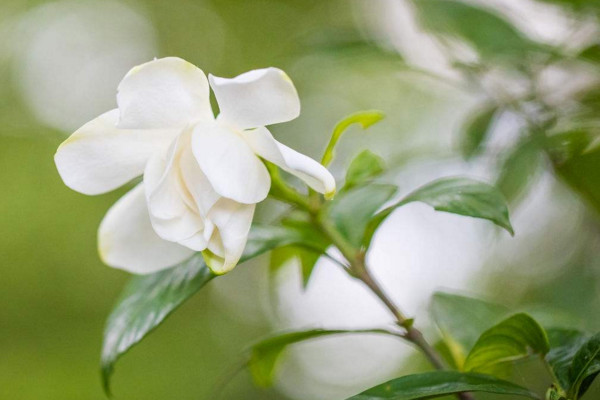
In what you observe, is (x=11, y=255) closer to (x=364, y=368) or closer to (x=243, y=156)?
(x=364, y=368)

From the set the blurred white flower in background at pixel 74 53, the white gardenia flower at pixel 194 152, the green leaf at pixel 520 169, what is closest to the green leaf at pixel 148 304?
the white gardenia flower at pixel 194 152

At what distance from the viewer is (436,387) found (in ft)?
1.88

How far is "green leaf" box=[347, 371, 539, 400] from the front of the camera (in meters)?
0.55

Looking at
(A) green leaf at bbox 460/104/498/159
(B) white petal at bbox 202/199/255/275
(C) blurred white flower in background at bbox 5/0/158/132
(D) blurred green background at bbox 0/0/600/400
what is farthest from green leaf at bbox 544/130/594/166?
(C) blurred white flower in background at bbox 5/0/158/132

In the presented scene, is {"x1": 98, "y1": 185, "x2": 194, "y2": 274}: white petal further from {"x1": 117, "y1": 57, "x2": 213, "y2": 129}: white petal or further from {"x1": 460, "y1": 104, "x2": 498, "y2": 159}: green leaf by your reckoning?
{"x1": 460, "y1": 104, "x2": 498, "y2": 159}: green leaf

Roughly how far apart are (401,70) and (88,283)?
12.5 ft

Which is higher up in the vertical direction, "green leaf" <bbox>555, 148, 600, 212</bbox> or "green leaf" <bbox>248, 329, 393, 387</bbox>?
"green leaf" <bbox>555, 148, 600, 212</bbox>

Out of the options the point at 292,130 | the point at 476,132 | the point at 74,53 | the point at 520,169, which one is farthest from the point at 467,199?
the point at 74,53

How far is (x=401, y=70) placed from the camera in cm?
123

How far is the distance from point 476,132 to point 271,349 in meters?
0.50

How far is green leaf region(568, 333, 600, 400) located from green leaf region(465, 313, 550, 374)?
0.04 metres

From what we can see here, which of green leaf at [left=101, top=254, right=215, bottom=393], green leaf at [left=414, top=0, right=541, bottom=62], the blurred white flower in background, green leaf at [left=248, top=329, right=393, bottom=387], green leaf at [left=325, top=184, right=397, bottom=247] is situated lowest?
the blurred white flower in background

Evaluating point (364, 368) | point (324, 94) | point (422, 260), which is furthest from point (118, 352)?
point (364, 368)

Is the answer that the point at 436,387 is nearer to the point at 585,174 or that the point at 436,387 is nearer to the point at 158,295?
the point at 158,295
